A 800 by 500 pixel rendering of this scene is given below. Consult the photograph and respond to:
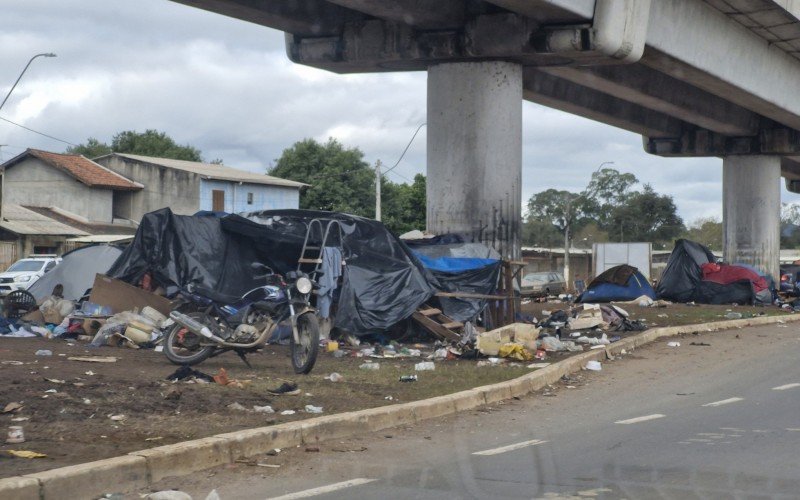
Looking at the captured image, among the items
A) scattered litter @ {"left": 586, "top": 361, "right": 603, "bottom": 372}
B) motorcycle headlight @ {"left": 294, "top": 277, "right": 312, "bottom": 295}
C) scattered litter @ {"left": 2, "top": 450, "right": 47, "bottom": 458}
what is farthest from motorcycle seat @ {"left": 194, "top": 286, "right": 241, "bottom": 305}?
scattered litter @ {"left": 2, "top": 450, "right": 47, "bottom": 458}

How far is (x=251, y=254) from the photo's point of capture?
1906 cm

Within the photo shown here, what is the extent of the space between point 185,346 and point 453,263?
7.66m

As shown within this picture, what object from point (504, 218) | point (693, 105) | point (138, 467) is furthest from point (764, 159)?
point (138, 467)

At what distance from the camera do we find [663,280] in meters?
35.3

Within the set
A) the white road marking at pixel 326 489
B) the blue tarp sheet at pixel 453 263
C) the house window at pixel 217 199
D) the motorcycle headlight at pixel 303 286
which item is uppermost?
the house window at pixel 217 199

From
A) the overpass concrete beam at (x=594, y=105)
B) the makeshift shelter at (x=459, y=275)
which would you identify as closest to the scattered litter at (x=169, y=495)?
the makeshift shelter at (x=459, y=275)

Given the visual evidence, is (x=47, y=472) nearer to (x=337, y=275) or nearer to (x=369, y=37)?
(x=337, y=275)

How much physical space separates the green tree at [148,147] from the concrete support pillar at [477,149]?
67927mm

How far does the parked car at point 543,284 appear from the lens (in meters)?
47.9

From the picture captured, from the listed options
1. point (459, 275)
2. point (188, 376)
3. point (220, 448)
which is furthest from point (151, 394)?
point (459, 275)

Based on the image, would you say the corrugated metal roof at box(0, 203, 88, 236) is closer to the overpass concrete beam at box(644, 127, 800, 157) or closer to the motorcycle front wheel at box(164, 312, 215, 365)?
the overpass concrete beam at box(644, 127, 800, 157)

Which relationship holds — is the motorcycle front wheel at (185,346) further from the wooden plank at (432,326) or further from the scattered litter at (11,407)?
the wooden plank at (432,326)

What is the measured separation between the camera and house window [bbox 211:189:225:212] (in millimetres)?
63756

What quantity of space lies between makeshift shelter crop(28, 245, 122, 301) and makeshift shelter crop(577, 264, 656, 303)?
665 inches
